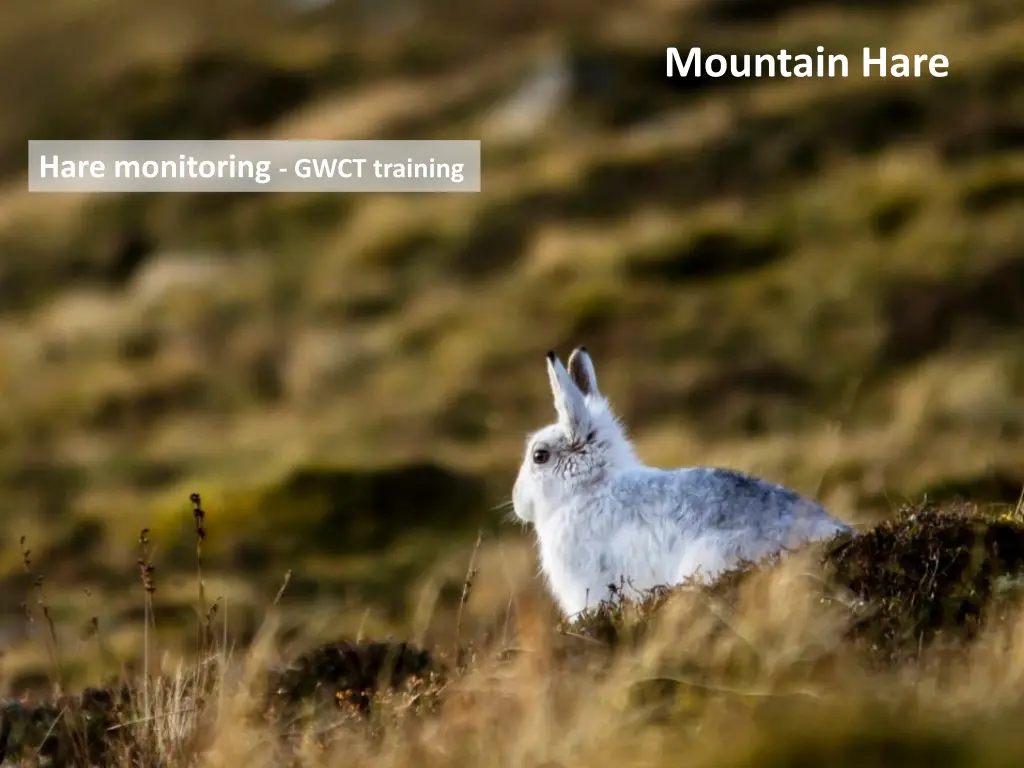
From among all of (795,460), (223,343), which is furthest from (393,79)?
(795,460)

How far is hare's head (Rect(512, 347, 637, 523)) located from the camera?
926 centimetres

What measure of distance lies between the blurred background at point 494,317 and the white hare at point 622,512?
1.19 m

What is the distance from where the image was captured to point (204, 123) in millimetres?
70250

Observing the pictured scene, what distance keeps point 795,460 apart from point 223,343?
23.2 m

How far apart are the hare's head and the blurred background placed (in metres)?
1.09

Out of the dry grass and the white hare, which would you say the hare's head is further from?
the dry grass

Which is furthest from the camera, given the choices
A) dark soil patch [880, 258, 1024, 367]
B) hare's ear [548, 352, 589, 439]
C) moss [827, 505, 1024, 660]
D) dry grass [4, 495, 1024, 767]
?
dark soil patch [880, 258, 1024, 367]

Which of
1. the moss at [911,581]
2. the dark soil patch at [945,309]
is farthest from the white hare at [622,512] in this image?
the dark soil patch at [945,309]

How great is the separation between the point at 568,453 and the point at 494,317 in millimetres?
29679

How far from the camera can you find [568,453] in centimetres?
940

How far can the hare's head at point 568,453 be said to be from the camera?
9.26m

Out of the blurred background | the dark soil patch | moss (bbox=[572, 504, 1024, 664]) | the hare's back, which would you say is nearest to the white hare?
the hare's back

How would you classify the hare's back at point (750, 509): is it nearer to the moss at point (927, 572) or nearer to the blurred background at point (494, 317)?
the moss at point (927, 572)

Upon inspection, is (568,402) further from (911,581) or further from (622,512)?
(911,581)
